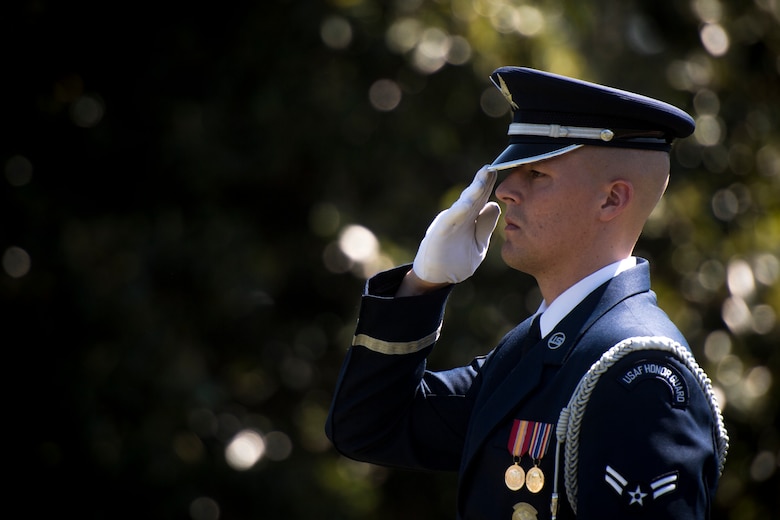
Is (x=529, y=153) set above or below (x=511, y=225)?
above

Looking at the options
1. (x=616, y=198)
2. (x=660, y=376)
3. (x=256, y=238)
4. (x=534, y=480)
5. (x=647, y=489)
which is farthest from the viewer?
(x=256, y=238)

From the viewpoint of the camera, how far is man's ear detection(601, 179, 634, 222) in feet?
7.73

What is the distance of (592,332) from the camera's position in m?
2.26

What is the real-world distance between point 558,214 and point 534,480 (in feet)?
1.88

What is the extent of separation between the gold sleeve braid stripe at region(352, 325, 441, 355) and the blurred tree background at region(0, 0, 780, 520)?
2870 millimetres

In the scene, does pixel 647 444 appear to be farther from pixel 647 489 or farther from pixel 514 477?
pixel 514 477

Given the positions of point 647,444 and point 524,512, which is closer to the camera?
point 647,444

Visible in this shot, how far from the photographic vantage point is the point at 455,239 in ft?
8.60

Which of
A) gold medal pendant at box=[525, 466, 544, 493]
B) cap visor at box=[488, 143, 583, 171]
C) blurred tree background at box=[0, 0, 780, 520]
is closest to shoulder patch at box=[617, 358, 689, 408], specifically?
gold medal pendant at box=[525, 466, 544, 493]

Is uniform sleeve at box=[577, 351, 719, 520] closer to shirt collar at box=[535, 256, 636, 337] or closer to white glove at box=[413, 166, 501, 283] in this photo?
shirt collar at box=[535, 256, 636, 337]

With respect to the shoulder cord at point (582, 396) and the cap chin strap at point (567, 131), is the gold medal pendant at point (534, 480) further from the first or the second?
the cap chin strap at point (567, 131)

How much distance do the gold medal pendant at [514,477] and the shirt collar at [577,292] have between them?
32cm

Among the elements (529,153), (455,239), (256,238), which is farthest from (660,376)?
(256,238)

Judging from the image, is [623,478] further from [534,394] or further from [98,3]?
[98,3]
